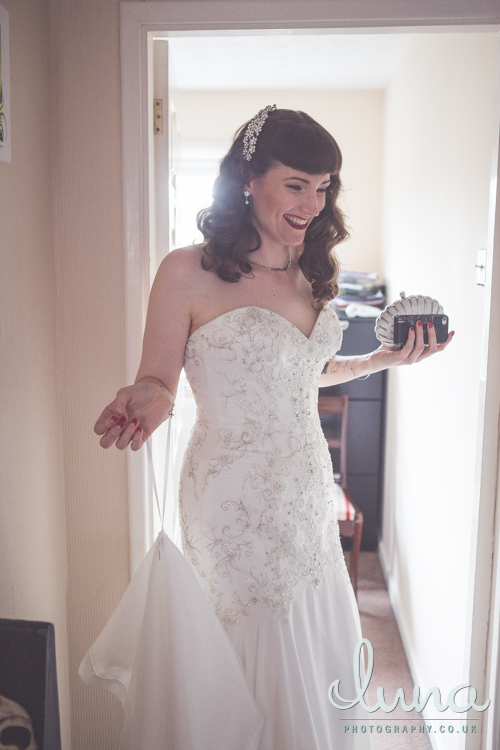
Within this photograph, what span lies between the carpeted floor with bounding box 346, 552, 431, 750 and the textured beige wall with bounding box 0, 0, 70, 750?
1049 millimetres

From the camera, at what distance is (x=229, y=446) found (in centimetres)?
132

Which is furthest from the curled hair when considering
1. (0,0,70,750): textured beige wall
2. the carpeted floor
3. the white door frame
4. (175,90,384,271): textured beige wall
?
(175,90,384,271): textured beige wall

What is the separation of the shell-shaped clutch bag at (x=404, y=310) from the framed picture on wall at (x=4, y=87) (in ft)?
2.99

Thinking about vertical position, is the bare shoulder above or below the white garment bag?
above

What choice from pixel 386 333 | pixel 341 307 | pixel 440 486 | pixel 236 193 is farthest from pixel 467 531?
pixel 341 307

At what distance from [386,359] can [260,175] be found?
1.80 feet

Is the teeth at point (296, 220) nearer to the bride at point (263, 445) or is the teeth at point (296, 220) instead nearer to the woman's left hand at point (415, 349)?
the bride at point (263, 445)

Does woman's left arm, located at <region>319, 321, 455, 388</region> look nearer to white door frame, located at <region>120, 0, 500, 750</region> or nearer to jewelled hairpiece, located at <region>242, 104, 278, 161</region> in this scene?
white door frame, located at <region>120, 0, 500, 750</region>

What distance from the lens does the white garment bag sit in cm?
117

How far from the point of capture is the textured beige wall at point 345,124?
12.3ft

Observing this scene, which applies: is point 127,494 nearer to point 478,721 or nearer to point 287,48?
point 478,721

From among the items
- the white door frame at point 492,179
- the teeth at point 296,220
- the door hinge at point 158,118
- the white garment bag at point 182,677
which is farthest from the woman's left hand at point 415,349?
the door hinge at point 158,118

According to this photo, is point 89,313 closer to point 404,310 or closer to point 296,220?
point 296,220

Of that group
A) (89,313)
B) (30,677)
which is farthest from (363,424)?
(30,677)
